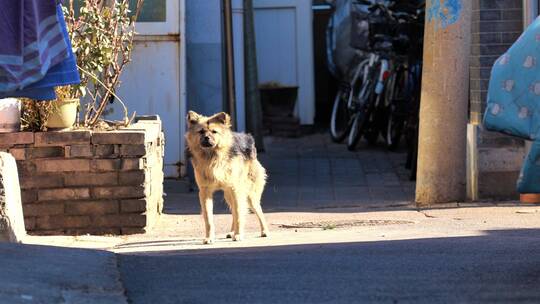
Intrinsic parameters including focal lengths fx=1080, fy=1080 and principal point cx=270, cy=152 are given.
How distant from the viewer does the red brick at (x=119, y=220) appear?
948cm

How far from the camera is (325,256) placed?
7.42 metres

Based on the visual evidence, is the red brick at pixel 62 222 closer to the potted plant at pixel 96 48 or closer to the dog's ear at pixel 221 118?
the potted plant at pixel 96 48

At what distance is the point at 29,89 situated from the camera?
745 cm

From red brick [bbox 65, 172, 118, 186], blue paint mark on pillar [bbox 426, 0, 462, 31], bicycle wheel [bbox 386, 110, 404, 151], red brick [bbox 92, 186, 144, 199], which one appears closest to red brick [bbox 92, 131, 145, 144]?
red brick [bbox 65, 172, 118, 186]

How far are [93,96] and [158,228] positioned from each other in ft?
4.70

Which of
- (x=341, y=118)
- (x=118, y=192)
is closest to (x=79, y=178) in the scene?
(x=118, y=192)

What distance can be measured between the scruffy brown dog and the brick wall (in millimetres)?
738

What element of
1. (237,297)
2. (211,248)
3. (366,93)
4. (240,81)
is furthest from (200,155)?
(366,93)

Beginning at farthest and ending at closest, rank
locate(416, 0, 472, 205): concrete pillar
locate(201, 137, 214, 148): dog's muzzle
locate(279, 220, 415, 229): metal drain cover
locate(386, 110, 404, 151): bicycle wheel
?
locate(386, 110, 404, 151): bicycle wheel
locate(416, 0, 472, 205): concrete pillar
locate(279, 220, 415, 229): metal drain cover
locate(201, 137, 214, 148): dog's muzzle

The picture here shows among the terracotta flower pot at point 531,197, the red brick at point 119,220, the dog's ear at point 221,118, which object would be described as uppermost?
the dog's ear at point 221,118

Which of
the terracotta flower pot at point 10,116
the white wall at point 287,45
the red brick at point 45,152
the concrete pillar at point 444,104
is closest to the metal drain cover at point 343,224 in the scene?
the concrete pillar at point 444,104

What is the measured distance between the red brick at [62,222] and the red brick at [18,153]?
554mm

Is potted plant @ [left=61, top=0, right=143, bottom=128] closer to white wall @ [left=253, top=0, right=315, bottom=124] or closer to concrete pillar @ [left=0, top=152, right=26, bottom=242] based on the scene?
concrete pillar @ [left=0, top=152, right=26, bottom=242]

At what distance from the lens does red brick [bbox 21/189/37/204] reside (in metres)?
9.36
